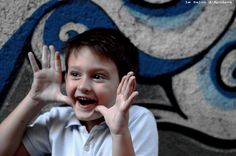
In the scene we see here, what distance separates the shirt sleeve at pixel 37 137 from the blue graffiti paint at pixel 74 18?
1.47 feet

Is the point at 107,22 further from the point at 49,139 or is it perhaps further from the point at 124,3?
the point at 49,139

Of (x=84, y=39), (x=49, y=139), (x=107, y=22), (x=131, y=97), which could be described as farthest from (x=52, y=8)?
(x=131, y=97)

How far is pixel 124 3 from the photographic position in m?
2.39

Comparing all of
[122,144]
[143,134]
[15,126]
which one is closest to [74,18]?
[15,126]

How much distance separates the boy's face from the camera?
1.89 meters

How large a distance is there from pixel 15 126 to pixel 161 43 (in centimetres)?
82

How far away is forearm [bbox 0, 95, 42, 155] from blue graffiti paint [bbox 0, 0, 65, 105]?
16.5 inches

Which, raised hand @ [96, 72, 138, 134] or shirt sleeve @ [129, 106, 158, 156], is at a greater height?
raised hand @ [96, 72, 138, 134]

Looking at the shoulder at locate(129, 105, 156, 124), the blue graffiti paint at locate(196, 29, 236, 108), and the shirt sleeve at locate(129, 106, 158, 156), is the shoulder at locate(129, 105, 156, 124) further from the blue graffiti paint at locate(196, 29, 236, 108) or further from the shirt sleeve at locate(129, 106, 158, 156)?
the blue graffiti paint at locate(196, 29, 236, 108)

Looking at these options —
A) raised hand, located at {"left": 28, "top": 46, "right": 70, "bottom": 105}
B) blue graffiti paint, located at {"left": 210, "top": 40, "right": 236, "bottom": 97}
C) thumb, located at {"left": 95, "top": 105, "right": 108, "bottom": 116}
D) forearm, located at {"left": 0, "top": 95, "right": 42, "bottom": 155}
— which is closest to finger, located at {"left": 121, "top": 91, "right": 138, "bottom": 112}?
thumb, located at {"left": 95, "top": 105, "right": 108, "bottom": 116}

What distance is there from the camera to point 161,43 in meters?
2.40

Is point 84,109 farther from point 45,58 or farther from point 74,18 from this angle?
point 74,18

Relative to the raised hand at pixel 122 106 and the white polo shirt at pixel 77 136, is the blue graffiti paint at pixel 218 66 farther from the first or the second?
the raised hand at pixel 122 106

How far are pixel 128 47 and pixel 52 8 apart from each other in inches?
21.4
